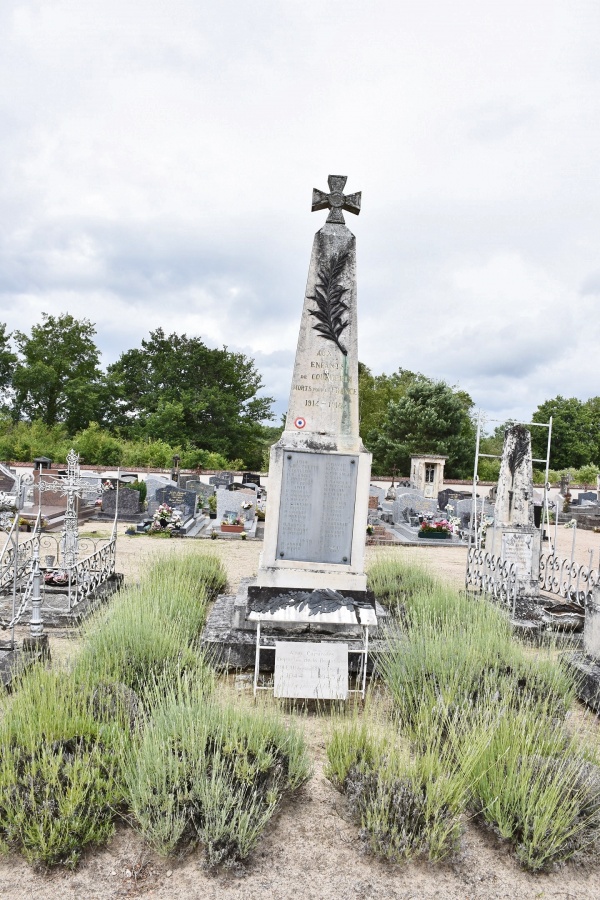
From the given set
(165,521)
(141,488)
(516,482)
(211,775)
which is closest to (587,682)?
(211,775)

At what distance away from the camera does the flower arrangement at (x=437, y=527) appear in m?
16.9

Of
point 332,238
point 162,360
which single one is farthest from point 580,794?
point 162,360

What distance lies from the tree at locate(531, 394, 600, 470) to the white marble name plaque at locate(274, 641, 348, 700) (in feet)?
148

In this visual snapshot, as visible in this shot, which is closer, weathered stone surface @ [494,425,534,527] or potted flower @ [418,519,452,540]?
weathered stone surface @ [494,425,534,527]

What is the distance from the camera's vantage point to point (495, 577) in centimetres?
880

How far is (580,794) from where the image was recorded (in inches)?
116

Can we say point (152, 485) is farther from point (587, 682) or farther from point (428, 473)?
point (587, 682)

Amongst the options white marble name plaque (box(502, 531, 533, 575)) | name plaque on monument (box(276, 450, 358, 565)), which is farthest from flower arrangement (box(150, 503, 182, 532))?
A: name plaque on monument (box(276, 450, 358, 565))

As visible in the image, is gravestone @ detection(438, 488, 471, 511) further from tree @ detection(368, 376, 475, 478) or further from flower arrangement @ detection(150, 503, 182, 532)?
flower arrangement @ detection(150, 503, 182, 532)

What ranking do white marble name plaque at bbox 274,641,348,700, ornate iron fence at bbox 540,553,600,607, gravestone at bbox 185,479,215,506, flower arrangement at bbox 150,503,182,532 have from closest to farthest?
white marble name plaque at bbox 274,641,348,700, ornate iron fence at bbox 540,553,600,607, flower arrangement at bbox 150,503,182,532, gravestone at bbox 185,479,215,506

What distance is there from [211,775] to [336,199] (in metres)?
5.42

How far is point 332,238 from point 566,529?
61.9ft

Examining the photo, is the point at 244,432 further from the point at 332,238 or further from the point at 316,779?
the point at 316,779

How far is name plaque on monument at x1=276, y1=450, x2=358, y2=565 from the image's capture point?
5914 mm
